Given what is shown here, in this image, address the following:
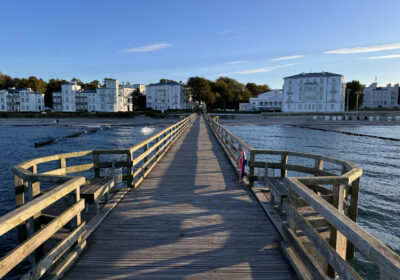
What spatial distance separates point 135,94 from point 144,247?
112 metres

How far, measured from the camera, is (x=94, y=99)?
89.8 meters

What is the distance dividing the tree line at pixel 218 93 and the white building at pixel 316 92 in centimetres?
2539

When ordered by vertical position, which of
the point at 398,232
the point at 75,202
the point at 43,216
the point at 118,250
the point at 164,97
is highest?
the point at 164,97

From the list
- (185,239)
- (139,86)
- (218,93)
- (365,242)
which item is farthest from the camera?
(139,86)

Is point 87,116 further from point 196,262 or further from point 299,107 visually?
point 196,262

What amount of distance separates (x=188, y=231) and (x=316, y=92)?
85.4 meters

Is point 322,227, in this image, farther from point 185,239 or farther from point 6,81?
point 6,81

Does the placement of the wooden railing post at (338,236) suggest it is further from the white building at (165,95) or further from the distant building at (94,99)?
the white building at (165,95)

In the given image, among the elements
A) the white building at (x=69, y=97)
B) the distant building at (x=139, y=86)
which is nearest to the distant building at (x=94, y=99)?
the white building at (x=69, y=97)

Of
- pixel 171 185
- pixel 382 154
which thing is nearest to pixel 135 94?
pixel 382 154

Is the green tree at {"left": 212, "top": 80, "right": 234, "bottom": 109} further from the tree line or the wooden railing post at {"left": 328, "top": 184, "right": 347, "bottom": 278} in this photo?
the wooden railing post at {"left": 328, "top": 184, "right": 347, "bottom": 278}

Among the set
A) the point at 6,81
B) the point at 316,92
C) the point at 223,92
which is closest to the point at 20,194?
the point at 316,92

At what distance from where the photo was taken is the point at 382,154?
24094mm

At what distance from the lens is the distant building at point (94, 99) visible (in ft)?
276
